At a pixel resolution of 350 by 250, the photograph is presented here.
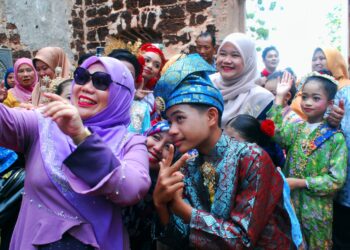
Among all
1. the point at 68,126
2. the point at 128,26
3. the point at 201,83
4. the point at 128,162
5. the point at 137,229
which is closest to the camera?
the point at 68,126

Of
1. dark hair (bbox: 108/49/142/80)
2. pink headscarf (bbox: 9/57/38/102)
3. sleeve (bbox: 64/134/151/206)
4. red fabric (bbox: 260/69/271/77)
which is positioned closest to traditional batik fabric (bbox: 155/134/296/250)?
sleeve (bbox: 64/134/151/206)

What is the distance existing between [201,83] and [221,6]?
15.3 feet

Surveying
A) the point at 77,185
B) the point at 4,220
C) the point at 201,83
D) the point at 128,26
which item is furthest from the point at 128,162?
the point at 128,26

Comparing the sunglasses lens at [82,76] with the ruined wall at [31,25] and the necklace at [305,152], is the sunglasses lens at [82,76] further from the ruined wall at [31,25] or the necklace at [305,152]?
the ruined wall at [31,25]

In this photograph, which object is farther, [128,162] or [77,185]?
[128,162]

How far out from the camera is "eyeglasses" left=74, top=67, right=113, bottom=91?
1.79 m

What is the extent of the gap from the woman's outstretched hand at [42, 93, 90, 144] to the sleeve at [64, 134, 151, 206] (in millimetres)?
55

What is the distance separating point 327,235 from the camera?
2.92m

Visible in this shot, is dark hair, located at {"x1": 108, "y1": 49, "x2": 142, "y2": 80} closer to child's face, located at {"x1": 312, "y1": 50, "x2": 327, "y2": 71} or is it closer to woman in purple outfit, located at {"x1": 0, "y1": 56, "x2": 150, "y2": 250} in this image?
woman in purple outfit, located at {"x1": 0, "y1": 56, "x2": 150, "y2": 250}

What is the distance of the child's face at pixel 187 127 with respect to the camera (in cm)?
179

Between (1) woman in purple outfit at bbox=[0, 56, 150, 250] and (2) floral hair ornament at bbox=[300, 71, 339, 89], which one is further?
(2) floral hair ornament at bbox=[300, 71, 339, 89]

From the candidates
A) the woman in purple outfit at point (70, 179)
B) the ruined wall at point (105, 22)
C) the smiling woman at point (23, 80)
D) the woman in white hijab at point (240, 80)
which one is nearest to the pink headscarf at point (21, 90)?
the smiling woman at point (23, 80)

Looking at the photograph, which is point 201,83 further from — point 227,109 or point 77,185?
point 227,109

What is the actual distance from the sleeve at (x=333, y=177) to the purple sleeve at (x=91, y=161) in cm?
193
